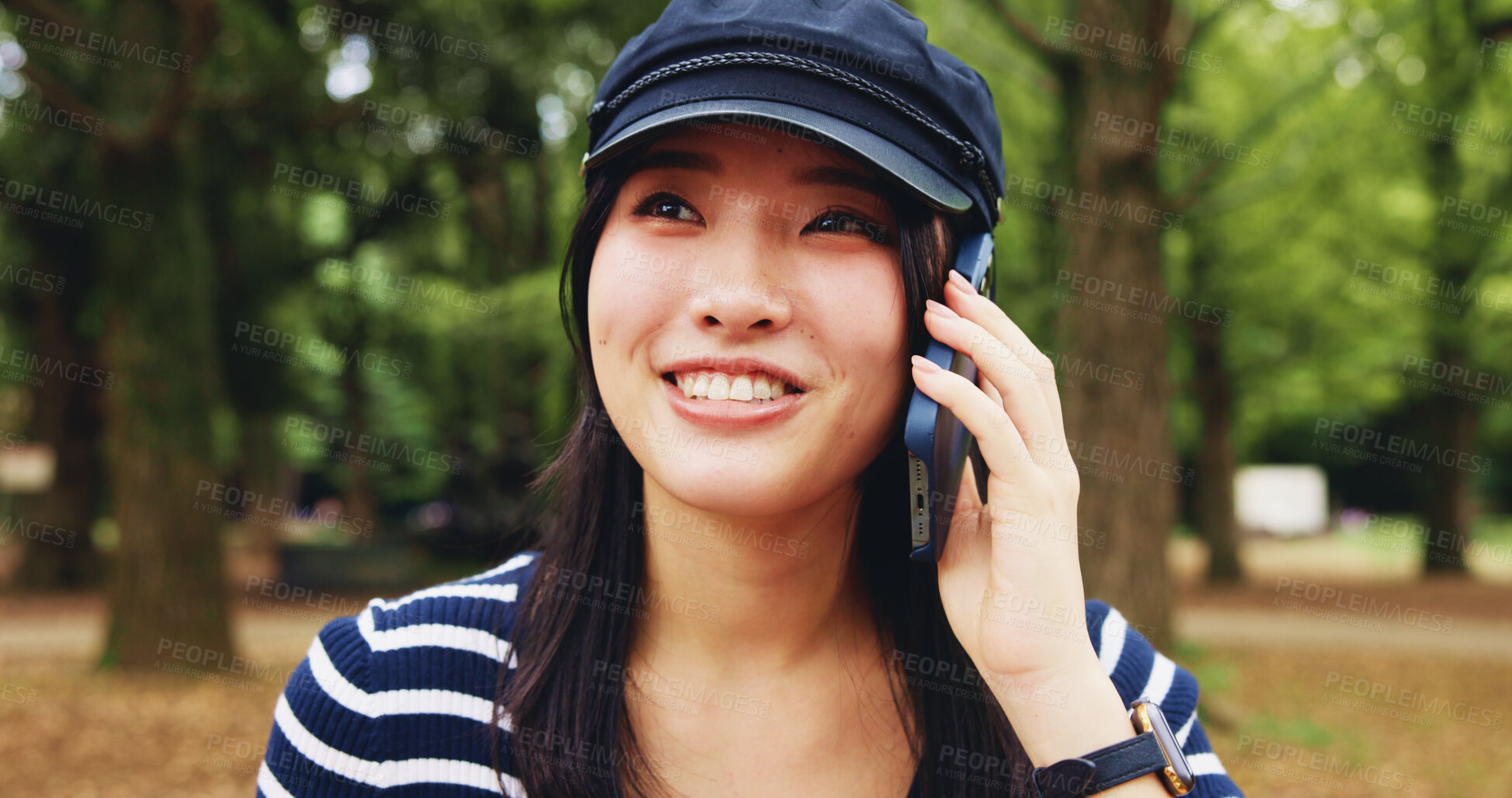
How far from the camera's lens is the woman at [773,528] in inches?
62.6

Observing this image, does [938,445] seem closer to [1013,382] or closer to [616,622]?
[1013,382]

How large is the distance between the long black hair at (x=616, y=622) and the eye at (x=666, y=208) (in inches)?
2.6

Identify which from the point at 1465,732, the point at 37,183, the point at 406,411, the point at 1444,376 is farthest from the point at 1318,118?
Result: the point at 406,411

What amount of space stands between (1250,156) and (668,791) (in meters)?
13.5

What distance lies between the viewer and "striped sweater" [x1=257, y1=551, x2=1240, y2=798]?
1.64 metres

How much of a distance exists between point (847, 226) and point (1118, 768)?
917 millimetres

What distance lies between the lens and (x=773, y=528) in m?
1.80

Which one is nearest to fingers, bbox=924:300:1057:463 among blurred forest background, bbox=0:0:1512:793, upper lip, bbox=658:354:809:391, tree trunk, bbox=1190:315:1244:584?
upper lip, bbox=658:354:809:391

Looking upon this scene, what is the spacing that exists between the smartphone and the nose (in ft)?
0.86

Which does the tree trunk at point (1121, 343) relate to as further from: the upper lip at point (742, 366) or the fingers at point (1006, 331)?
the upper lip at point (742, 366)

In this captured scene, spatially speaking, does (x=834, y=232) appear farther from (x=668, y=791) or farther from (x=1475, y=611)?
(x=1475, y=611)

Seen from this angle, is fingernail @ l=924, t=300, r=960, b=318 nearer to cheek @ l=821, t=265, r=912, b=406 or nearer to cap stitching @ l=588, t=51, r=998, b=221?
cheek @ l=821, t=265, r=912, b=406

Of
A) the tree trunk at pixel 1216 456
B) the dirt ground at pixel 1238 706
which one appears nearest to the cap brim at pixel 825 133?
the dirt ground at pixel 1238 706

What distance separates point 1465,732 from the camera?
28.6 feet
